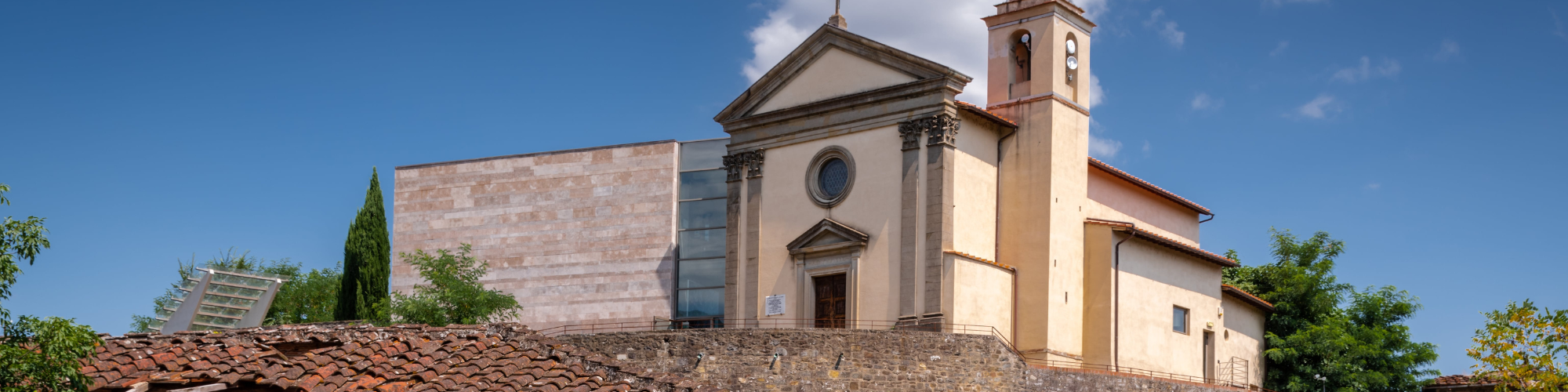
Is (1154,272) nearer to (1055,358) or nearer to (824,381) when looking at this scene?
(1055,358)

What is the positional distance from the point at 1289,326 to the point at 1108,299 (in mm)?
8624

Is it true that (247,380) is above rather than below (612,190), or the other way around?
below

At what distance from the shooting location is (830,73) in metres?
35.0

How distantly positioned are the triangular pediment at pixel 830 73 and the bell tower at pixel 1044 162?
8.96 ft

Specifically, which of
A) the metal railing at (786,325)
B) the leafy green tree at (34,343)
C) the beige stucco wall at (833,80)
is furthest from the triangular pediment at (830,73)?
the leafy green tree at (34,343)

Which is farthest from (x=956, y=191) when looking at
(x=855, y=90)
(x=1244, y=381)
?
(x=1244, y=381)

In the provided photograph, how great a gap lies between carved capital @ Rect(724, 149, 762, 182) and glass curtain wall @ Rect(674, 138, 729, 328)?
10.7ft

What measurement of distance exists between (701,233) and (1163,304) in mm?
12573

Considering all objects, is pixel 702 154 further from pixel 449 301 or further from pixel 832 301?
pixel 449 301

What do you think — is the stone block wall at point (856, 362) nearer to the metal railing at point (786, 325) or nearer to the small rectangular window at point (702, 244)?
the metal railing at point (786, 325)

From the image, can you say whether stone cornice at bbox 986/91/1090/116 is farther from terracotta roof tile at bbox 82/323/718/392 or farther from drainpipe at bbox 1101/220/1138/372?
terracotta roof tile at bbox 82/323/718/392

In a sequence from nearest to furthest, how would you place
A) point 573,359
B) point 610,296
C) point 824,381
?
point 573,359
point 824,381
point 610,296

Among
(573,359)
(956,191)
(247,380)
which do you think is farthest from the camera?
(956,191)

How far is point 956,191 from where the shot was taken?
108 feet
